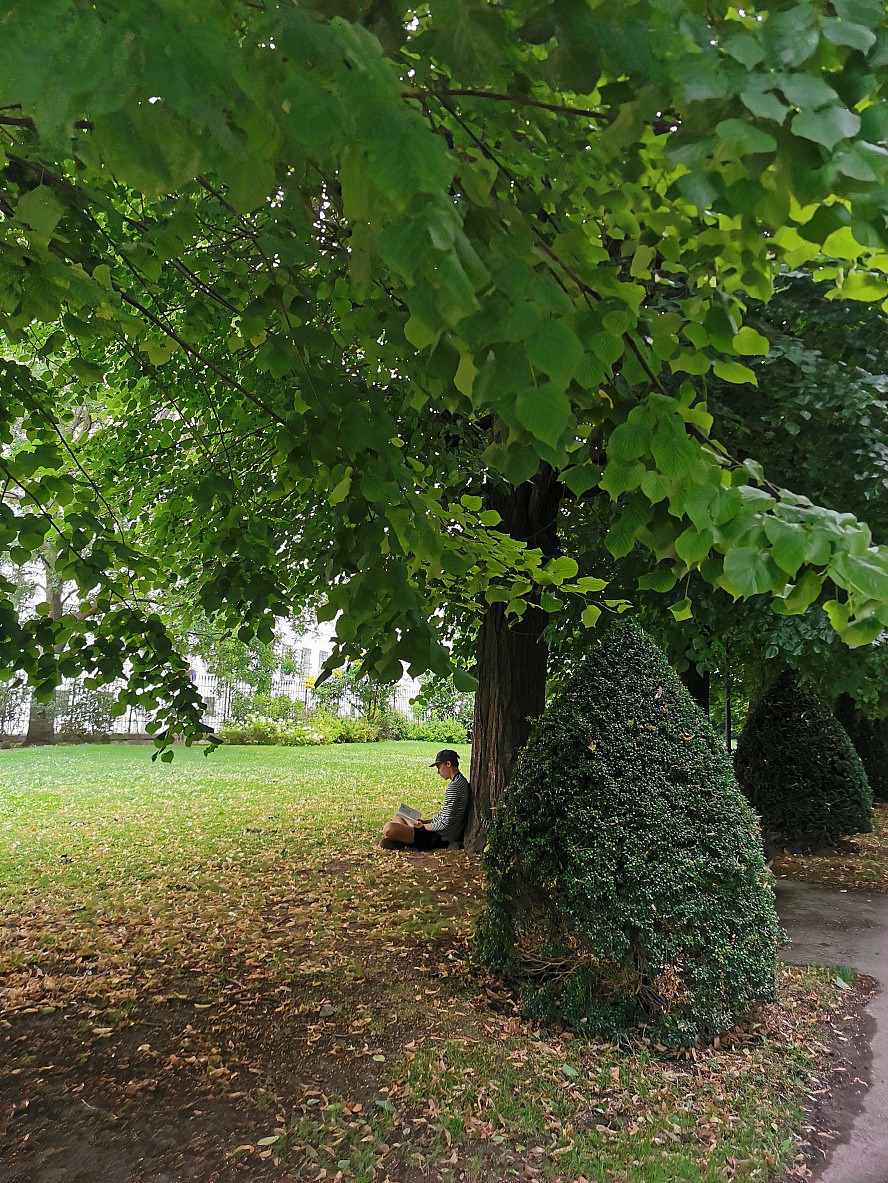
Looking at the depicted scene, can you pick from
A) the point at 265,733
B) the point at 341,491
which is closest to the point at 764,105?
the point at 341,491

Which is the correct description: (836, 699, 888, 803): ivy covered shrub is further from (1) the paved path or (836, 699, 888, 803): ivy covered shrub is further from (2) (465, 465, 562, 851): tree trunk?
(2) (465, 465, 562, 851): tree trunk

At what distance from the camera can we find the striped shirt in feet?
28.2

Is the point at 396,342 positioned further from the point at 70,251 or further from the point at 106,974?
the point at 106,974

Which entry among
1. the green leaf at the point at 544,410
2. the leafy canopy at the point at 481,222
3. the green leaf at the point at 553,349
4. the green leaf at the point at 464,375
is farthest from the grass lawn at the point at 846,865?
the green leaf at the point at 553,349

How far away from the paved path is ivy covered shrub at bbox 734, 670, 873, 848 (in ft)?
5.86

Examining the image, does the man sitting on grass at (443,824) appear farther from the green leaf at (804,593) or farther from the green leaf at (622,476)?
the green leaf at (622,476)

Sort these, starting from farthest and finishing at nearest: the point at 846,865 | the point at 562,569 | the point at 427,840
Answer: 1. the point at 846,865
2. the point at 427,840
3. the point at 562,569

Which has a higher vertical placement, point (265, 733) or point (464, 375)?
point (464, 375)

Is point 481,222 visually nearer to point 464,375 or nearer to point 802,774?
point 464,375

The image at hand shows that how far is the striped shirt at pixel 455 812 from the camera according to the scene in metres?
8.59

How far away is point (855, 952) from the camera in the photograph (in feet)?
20.7

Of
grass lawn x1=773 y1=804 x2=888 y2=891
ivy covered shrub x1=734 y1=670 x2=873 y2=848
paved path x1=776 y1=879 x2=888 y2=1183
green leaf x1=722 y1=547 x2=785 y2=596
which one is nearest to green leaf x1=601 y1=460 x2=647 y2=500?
green leaf x1=722 y1=547 x2=785 y2=596

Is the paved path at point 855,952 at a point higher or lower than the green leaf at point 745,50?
lower

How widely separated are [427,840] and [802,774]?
4.81 meters
